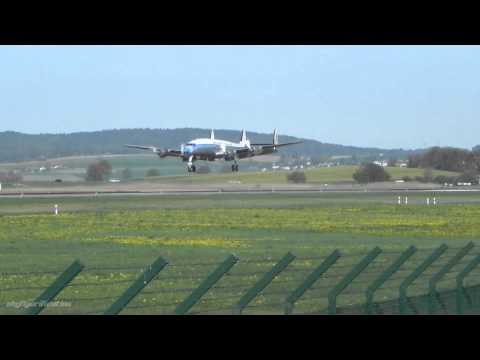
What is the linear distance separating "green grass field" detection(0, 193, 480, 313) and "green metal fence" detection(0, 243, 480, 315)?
0.06m

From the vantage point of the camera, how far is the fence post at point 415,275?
866 cm

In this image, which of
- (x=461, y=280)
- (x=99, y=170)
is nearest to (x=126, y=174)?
(x=99, y=170)

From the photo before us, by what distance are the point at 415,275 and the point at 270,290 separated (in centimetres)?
529

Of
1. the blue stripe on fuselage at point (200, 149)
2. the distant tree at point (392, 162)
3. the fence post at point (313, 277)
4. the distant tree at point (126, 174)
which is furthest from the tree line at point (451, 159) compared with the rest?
the fence post at point (313, 277)

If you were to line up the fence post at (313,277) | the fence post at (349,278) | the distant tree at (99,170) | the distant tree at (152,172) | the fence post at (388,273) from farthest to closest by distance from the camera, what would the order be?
the distant tree at (152,172) < the distant tree at (99,170) < the fence post at (388,273) < the fence post at (349,278) < the fence post at (313,277)

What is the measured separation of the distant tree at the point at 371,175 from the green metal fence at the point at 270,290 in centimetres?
6719

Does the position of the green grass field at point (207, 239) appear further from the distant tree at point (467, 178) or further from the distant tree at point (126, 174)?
the distant tree at point (126, 174)

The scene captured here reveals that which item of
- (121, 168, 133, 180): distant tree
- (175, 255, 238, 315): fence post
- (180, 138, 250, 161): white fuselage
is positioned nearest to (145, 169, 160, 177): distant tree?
(121, 168, 133, 180): distant tree

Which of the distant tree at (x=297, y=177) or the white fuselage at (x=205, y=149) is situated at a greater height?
the white fuselage at (x=205, y=149)

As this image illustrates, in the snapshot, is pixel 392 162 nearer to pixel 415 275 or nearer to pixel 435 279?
pixel 435 279

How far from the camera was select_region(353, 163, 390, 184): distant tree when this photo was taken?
86.9m

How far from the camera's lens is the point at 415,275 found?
28.9ft
